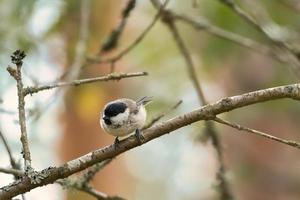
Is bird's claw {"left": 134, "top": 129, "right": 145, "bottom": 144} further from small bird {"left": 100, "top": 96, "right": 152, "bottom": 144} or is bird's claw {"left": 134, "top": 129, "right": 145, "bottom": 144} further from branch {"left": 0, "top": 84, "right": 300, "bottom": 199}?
small bird {"left": 100, "top": 96, "right": 152, "bottom": 144}

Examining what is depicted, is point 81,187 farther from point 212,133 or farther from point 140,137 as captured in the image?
point 212,133

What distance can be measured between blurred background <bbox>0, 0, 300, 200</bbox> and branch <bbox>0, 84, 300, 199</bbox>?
1429 mm

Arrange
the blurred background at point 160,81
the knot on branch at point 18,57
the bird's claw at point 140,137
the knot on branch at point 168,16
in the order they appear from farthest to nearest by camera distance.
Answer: the blurred background at point 160,81 < the knot on branch at point 168,16 < the bird's claw at point 140,137 < the knot on branch at point 18,57

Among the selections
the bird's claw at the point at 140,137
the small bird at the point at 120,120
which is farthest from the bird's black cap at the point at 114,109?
the bird's claw at the point at 140,137

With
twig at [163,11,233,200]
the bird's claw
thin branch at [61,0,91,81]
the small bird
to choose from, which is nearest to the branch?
the bird's claw

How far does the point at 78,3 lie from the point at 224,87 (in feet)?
9.96

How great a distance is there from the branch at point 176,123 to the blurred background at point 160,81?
1429mm

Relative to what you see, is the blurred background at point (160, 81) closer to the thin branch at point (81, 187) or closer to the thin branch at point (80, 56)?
the thin branch at point (80, 56)

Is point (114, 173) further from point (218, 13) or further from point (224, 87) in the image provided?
point (218, 13)

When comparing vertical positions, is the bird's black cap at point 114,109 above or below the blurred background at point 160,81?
below

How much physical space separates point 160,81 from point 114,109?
528 cm

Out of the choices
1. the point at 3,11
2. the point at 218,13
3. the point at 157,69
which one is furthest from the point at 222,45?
the point at 157,69

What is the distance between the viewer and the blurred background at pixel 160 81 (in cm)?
475

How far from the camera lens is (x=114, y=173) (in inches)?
298
